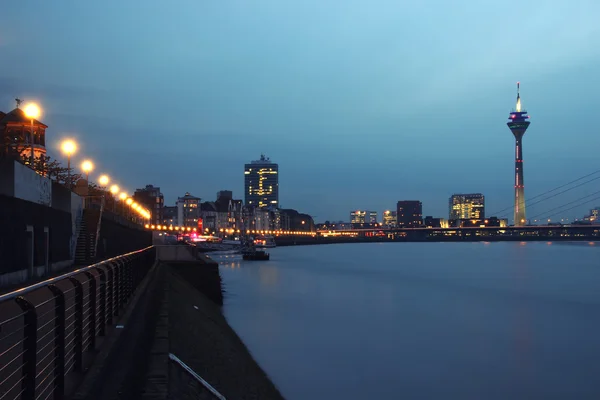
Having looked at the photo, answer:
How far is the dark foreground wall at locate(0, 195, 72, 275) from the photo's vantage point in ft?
62.3

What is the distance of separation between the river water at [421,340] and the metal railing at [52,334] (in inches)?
476

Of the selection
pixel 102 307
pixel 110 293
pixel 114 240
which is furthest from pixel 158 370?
pixel 114 240

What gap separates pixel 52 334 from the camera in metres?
10.4

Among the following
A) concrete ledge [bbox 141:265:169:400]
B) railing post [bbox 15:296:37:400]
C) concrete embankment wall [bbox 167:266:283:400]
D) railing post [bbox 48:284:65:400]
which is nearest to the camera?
railing post [bbox 15:296:37:400]

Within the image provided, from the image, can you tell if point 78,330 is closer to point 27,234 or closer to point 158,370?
point 158,370

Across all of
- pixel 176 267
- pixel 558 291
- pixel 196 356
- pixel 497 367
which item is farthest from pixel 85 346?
pixel 558 291

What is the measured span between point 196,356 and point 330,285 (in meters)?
55.7

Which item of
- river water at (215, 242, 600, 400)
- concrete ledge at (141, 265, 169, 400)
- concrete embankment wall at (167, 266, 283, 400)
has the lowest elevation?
river water at (215, 242, 600, 400)

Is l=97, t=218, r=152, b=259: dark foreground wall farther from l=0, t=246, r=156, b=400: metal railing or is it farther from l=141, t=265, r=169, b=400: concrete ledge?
l=141, t=265, r=169, b=400: concrete ledge

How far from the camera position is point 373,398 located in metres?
23.2

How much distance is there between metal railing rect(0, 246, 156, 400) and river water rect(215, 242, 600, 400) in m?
12.1

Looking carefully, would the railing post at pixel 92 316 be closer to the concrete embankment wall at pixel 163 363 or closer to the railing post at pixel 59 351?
the concrete embankment wall at pixel 163 363

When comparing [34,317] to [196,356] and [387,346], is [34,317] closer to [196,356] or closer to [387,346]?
[196,356]

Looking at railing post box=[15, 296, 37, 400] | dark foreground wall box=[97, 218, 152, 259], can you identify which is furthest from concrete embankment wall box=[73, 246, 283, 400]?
dark foreground wall box=[97, 218, 152, 259]
